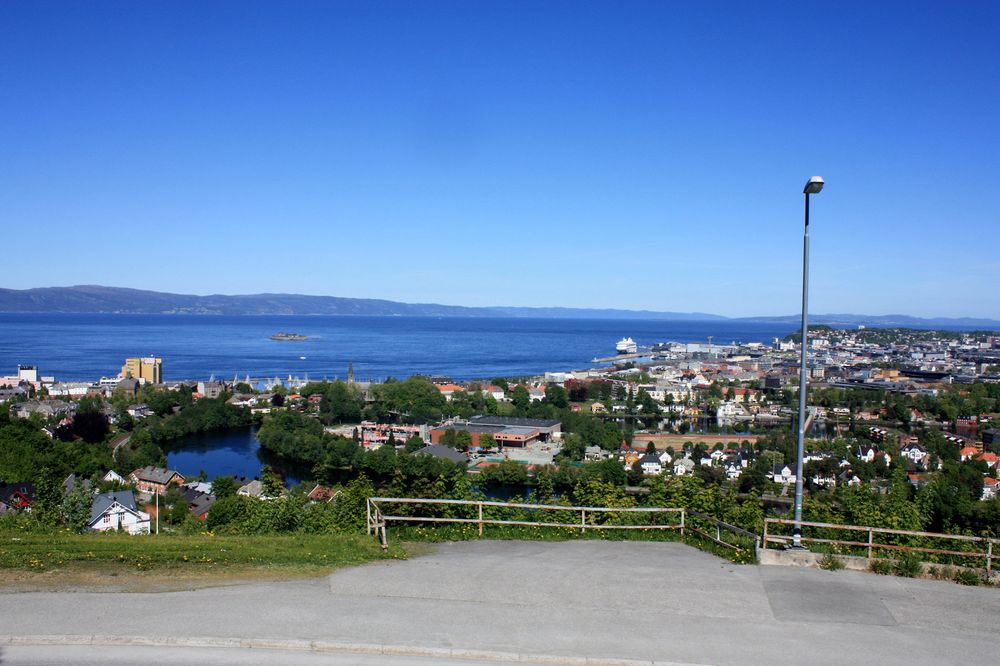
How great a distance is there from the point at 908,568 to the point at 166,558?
6.22 meters

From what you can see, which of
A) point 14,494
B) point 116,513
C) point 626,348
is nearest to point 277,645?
point 116,513

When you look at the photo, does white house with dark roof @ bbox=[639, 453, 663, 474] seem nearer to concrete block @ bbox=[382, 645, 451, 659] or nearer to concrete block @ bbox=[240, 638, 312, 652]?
concrete block @ bbox=[382, 645, 451, 659]

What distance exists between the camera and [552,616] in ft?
17.4

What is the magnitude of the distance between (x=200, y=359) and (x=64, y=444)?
215 ft

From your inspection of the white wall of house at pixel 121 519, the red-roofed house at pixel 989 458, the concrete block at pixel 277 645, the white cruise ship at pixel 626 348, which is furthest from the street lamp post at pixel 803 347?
the white cruise ship at pixel 626 348

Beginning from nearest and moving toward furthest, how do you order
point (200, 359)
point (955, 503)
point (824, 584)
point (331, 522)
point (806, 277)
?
point (824, 584) < point (806, 277) < point (331, 522) < point (955, 503) < point (200, 359)

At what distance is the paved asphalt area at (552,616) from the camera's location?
4676mm

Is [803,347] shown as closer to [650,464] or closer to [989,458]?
[650,464]

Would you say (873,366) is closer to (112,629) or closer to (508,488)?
(508,488)

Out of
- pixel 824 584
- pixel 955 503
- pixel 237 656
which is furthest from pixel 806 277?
pixel 955 503

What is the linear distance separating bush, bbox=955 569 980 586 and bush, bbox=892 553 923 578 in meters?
0.28

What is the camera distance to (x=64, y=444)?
86.9ft

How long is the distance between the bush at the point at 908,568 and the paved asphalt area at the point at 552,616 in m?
0.13

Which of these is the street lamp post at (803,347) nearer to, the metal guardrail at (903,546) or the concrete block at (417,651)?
the metal guardrail at (903,546)
